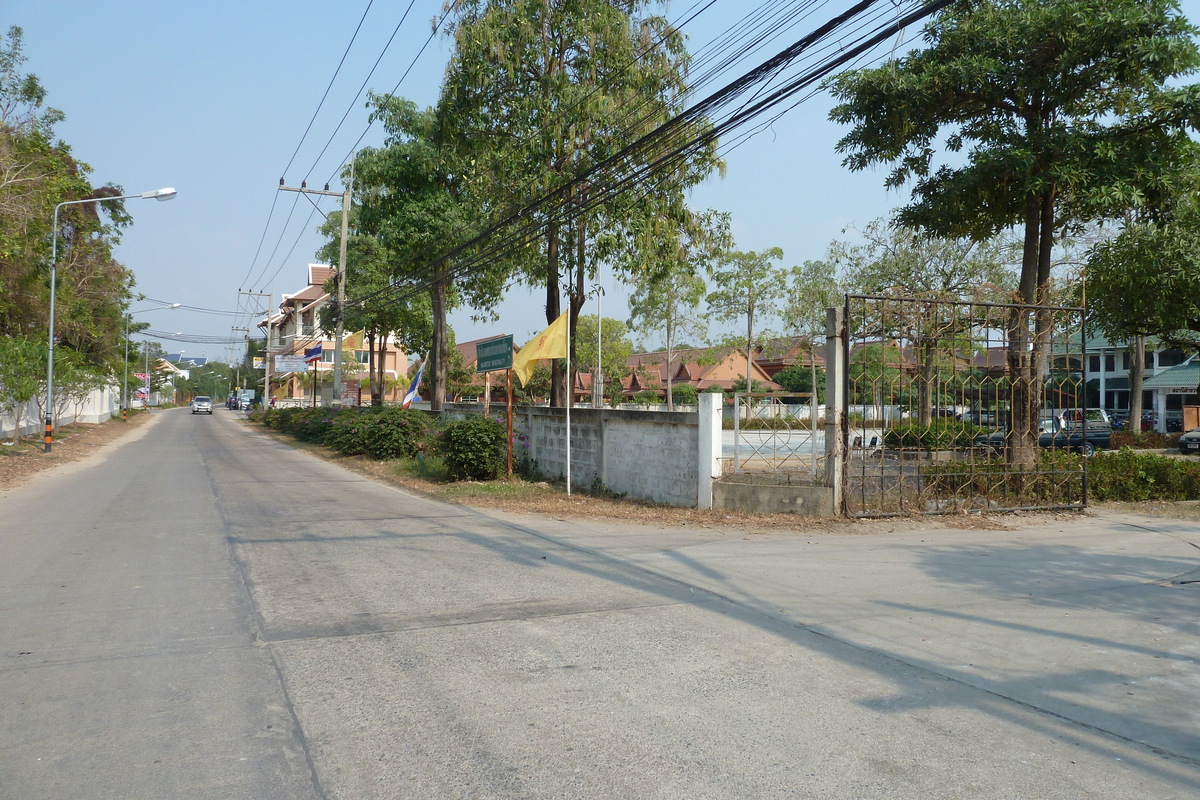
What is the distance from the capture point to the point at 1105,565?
30.7 feet

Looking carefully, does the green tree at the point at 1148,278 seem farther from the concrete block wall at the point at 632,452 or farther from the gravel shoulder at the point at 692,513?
the concrete block wall at the point at 632,452

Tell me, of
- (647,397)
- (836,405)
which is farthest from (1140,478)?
(647,397)

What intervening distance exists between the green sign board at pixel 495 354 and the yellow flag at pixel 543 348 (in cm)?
65

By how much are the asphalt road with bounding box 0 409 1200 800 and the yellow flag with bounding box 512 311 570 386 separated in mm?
5717

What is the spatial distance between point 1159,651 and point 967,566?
10.2 feet

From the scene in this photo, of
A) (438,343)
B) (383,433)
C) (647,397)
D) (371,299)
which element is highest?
(371,299)

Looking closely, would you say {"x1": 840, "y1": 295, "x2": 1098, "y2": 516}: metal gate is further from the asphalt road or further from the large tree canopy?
the large tree canopy

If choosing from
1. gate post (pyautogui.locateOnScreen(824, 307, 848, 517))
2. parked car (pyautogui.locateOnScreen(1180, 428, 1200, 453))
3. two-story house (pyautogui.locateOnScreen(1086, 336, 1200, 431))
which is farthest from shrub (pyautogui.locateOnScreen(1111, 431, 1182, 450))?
gate post (pyautogui.locateOnScreen(824, 307, 848, 517))

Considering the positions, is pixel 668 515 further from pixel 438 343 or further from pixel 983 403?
pixel 438 343

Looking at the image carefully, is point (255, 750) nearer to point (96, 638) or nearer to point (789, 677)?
point (96, 638)

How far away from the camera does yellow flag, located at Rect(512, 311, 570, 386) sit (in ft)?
51.9

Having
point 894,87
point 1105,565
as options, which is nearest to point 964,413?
point 1105,565

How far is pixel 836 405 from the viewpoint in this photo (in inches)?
477

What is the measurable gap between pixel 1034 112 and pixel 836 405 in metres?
6.65
